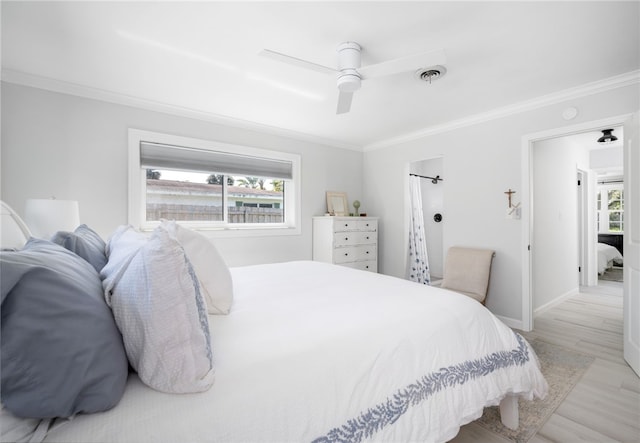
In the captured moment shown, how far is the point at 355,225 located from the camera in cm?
429

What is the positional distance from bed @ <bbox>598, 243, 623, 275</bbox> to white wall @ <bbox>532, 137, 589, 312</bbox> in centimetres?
188

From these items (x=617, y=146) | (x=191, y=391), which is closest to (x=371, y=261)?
(x=191, y=391)

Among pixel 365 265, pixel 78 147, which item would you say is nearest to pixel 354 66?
pixel 78 147

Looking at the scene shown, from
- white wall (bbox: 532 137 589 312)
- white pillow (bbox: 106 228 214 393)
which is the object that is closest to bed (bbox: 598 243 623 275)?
white wall (bbox: 532 137 589 312)

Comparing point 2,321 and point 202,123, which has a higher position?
point 202,123

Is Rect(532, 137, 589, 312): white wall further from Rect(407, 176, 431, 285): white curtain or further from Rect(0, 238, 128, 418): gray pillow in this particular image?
Rect(0, 238, 128, 418): gray pillow

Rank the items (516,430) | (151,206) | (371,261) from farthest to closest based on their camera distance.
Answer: (371,261), (151,206), (516,430)

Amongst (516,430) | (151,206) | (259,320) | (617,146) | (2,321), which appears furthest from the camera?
(617,146)

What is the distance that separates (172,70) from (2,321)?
2.43 m

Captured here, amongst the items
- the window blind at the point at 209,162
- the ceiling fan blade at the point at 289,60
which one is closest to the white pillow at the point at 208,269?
the ceiling fan blade at the point at 289,60

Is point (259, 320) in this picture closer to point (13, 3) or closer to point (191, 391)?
point (191, 391)

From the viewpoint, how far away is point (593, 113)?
2.74 m

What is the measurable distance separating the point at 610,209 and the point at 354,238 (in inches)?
294

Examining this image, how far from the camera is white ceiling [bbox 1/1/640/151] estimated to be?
1.78 meters
